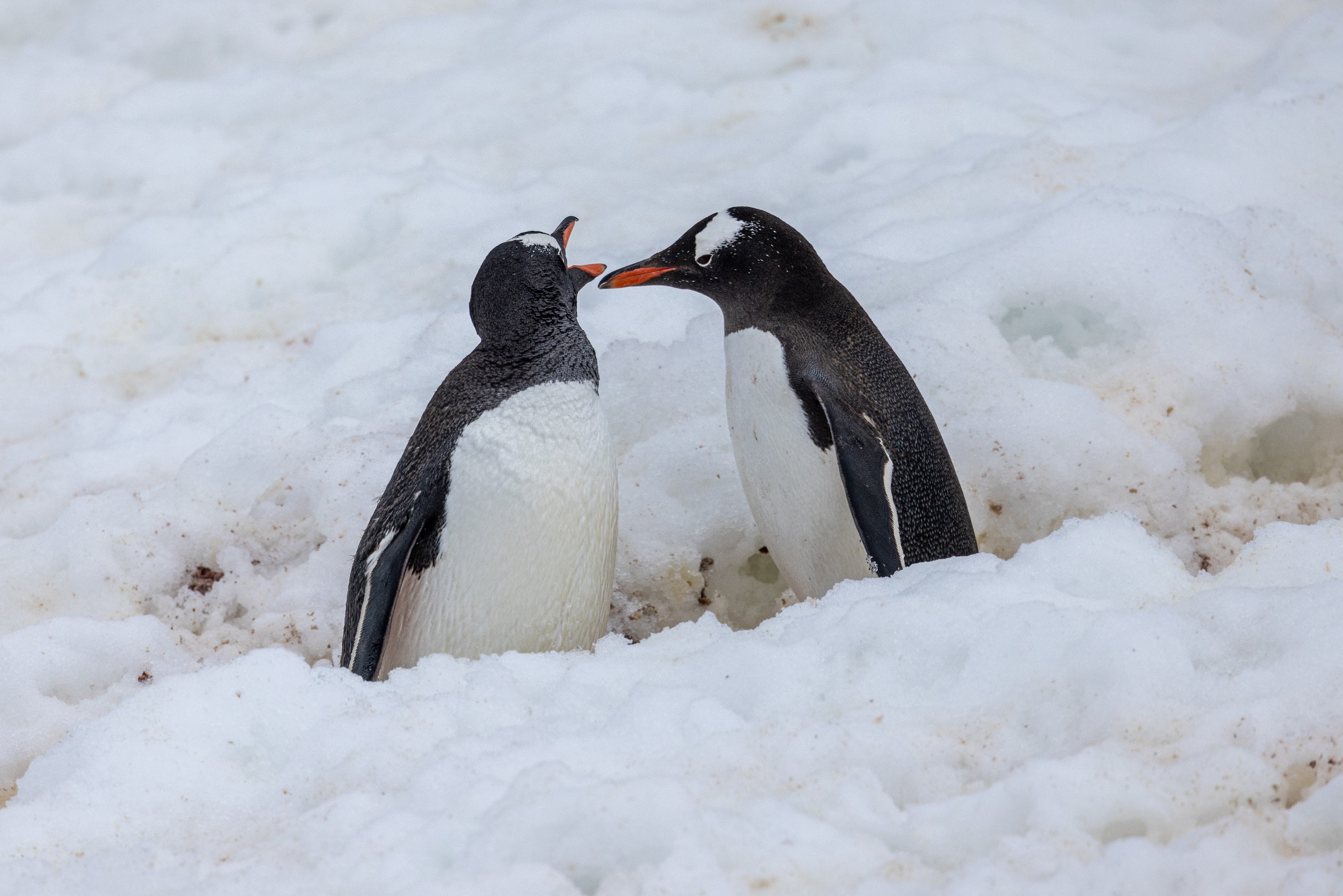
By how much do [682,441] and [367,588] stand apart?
33.5 inches

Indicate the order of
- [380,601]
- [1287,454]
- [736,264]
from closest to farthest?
[380,601] < [736,264] < [1287,454]

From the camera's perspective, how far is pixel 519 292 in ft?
6.84

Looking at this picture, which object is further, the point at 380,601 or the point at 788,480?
the point at 788,480

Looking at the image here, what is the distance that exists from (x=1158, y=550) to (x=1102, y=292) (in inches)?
42.6

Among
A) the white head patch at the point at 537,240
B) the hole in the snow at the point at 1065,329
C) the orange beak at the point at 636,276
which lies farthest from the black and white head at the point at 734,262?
the hole in the snow at the point at 1065,329

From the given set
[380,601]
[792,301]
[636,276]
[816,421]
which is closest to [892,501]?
[816,421]

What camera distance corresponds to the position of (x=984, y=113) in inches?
145

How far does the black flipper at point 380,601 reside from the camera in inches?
74.4

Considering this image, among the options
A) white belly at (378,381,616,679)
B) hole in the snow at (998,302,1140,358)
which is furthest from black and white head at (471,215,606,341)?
Answer: hole in the snow at (998,302,1140,358)

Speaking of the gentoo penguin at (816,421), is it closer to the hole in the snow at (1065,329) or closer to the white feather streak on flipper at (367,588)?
the hole in the snow at (1065,329)

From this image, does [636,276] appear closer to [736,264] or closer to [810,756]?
[736,264]

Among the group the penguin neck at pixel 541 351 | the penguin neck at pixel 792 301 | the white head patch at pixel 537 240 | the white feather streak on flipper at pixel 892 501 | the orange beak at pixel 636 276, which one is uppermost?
the white head patch at pixel 537 240

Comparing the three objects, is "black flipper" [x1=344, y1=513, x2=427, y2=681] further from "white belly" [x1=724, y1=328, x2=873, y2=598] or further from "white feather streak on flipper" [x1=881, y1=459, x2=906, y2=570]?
"white feather streak on flipper" [x1=881, y1=459, x2=906, y2=570]

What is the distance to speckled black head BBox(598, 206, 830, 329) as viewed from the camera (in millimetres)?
2248
